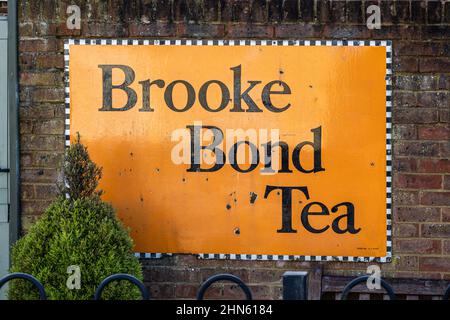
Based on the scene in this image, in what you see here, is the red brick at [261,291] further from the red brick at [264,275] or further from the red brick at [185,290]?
the red brick at [185,290]

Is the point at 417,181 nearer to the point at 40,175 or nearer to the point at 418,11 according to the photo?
the point at 418,11

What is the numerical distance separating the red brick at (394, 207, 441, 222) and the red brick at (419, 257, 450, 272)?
27 centimetres

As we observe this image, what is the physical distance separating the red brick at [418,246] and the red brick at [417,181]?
0.38 m

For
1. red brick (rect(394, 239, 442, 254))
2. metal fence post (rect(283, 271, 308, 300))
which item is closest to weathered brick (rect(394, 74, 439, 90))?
red brick (rect(394, 239, 442, 254))

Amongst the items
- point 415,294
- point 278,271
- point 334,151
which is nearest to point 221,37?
point 334,151

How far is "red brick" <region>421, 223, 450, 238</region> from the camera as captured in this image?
5.61m

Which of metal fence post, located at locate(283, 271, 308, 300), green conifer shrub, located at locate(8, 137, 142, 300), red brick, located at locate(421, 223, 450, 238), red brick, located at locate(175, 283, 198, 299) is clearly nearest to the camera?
metal fence post, located at locate(283, 271, 308, 300)

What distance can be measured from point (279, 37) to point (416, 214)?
1574mm

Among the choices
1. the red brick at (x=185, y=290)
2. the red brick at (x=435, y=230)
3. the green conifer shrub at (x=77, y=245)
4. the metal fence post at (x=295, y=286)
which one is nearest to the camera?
the metal fence post at (x=295, y=286)

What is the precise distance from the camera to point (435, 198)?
18.4 ft

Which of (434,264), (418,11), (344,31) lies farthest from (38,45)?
(434,264)

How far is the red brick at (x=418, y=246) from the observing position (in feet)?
18.4

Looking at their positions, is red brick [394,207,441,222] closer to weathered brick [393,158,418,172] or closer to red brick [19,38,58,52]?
weathered brick [393,158,418,172]

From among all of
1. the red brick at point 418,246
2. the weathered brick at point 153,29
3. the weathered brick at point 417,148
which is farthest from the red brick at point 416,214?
the weathered brick at point 153,29
